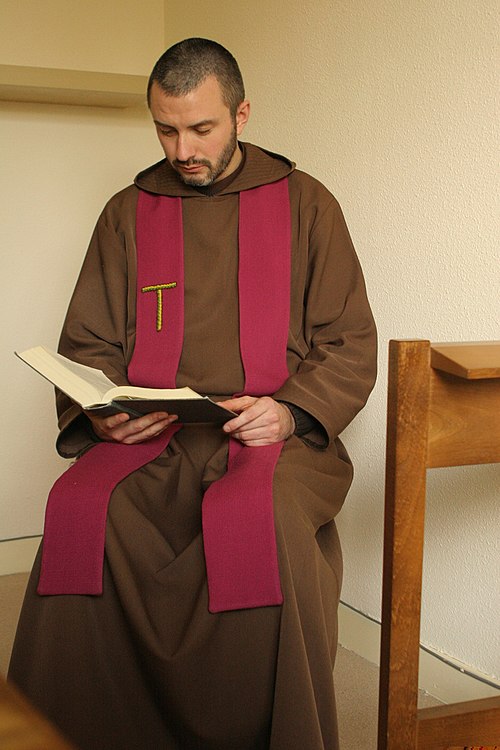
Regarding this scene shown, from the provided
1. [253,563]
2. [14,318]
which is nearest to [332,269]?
[253,563]

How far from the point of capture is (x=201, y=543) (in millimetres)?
2145

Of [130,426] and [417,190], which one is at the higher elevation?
[417,190]

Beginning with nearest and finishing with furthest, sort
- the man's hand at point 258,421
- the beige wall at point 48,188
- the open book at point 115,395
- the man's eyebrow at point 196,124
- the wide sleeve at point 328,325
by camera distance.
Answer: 1. the open book at point 115,395
2. the man's hand at point 258,421
3. the wide sleeve at point 328,325
4. the man's eyebrow at point 196,124
5. the beige wall at point 48,188

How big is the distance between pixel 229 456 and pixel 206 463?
86 mm

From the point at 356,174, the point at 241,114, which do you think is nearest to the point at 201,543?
the point at 241,114

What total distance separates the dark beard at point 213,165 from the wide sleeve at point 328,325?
223mm

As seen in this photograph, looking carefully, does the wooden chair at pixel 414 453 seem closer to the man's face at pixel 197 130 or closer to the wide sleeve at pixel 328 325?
the wide sleeve at pixel 328 325

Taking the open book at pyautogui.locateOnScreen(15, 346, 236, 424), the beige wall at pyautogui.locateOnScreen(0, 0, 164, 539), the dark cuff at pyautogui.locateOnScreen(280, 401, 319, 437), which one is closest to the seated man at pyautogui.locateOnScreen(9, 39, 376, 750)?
the dark cuff at pyautogui.locateOnScreen(280, 401, 319, 437)

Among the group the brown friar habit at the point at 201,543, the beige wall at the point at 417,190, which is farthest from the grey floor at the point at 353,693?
the brown friar habit at the point at 201,543

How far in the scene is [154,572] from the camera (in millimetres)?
2186

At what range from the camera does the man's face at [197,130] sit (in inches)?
99.1

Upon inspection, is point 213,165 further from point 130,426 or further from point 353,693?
point 353,693

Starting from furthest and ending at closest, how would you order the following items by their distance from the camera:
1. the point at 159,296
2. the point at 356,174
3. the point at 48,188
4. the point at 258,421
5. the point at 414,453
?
the point at 48,188
the point at 356,174
the point at 159,296
the point at 258,421
the point at 414,453

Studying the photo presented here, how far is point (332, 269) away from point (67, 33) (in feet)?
6.54
